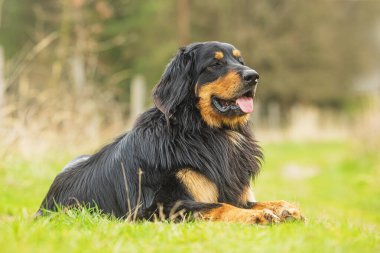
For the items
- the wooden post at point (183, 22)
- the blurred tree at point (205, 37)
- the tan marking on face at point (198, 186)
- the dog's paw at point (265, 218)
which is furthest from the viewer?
the wooden post at point (183, 22)

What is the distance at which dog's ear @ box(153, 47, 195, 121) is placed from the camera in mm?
5957

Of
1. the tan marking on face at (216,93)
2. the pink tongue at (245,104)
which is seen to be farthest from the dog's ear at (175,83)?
the pink tongue at (245,104)

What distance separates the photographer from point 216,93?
603cm

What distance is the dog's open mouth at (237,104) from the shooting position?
6016 millimetres

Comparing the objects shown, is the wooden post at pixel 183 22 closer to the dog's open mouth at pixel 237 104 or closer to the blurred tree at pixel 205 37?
the blurred tree at pixel 205 37

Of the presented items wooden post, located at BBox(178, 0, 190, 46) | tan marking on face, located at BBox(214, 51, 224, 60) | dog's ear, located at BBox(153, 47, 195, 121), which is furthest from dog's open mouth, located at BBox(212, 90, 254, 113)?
wooden post, located at BBox(178, 0, 190, 46)

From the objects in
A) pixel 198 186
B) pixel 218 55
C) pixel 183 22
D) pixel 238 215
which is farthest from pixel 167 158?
pixel 183 22

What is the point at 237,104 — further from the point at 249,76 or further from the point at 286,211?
the point at 286,211

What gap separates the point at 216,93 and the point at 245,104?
34 cm

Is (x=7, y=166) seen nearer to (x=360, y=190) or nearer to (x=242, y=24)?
(x=360, y=190)

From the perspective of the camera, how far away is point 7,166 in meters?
9.84

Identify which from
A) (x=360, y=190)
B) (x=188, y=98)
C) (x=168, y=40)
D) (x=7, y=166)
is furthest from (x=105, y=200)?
(x=168, y=40)

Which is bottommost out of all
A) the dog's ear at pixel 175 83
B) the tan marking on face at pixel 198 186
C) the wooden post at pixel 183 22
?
the tan marking on face at pixel 198 186

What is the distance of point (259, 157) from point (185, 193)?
122 cm
